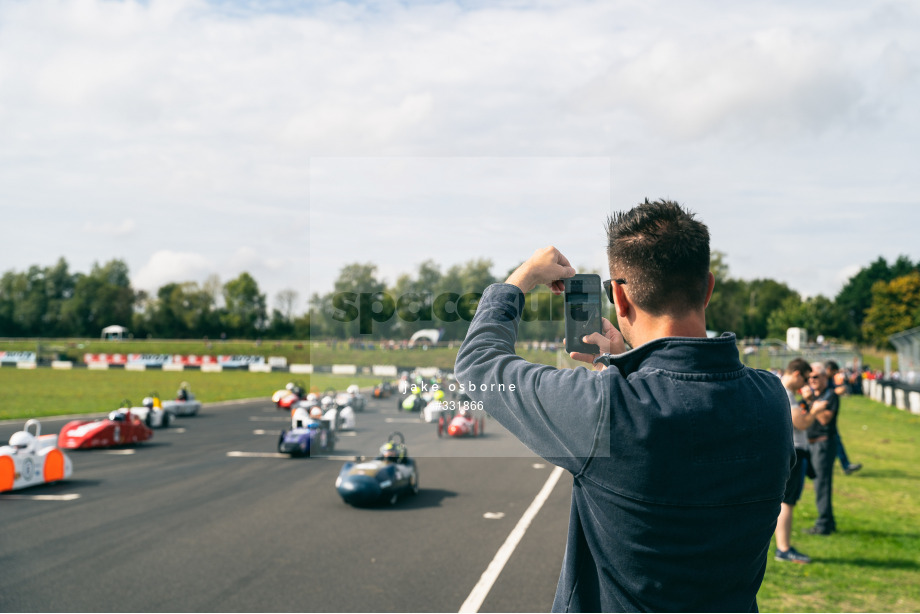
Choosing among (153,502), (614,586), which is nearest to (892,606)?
(614,586)

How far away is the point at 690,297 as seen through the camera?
1840 mm

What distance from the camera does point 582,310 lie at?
82.9 inches

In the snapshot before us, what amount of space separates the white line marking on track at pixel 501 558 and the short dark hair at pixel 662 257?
245 inches

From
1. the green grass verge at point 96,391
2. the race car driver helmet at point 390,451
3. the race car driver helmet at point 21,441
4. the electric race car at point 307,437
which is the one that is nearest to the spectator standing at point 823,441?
the race car driver helmet at point 390,451

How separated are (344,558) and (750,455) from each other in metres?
8.31

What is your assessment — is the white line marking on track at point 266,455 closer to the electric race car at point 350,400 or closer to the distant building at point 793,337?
the distant building at point 793,337

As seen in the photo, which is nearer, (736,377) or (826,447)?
(736,377)

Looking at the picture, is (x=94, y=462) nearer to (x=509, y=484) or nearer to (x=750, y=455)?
(x=509, y=484)

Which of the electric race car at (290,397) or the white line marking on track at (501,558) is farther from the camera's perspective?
the electric race car at (290,397)

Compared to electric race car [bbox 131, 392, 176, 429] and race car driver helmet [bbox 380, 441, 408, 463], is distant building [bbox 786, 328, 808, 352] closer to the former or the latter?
race car driver helmet [bbox 380, 441, 408, 463]

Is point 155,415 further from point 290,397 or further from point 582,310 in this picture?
point 582,310

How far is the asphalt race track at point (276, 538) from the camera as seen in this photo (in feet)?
24.6

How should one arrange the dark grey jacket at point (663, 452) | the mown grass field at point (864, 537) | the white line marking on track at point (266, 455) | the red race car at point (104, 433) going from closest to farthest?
the dark grey jacket at point (663, 452) → the mown grass field at point (864, 537) → the white line marking on track at point (266, 455) → the red race car at point (104, 433)

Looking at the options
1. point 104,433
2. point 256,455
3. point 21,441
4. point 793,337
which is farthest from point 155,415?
point 793,337
